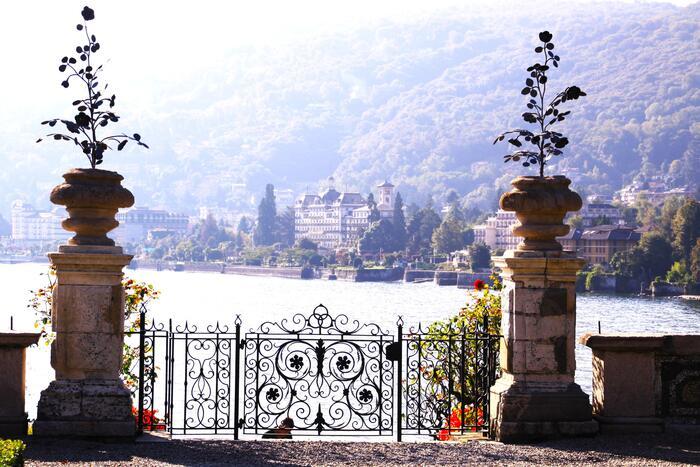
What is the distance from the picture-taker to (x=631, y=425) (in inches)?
379

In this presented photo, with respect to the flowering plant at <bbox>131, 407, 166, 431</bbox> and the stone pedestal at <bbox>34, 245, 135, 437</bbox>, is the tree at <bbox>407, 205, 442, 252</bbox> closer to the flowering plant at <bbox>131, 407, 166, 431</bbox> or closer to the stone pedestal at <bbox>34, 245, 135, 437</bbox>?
the flowering plant at <bbox>131, 407, 166, 431</bbox>

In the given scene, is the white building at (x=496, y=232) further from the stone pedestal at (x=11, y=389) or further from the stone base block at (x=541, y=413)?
the stone pedestal at (x=11, y=389)

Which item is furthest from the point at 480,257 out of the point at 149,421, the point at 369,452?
the point at 369,452

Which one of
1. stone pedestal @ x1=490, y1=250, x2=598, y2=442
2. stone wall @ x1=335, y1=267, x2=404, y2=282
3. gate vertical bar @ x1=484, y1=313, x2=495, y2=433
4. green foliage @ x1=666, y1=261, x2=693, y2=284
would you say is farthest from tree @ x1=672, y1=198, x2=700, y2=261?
stone pedestal @ x1=490, y1=250, x2=598, y2=442

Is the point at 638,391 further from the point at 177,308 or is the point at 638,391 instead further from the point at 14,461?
the point at 177,308

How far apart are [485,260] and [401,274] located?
18.9m

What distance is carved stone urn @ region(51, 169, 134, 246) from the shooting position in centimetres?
935

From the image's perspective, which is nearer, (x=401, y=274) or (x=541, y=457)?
(x=541, y=457)

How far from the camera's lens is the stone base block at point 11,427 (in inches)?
362

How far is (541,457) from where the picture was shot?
8.81 m

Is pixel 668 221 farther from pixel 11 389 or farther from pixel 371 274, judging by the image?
pixel 11 389

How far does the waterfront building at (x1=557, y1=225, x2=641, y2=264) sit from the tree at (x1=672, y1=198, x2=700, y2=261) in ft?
45.5

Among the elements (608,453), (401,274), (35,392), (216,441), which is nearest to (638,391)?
(608,453)

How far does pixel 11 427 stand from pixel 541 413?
4.35 m
